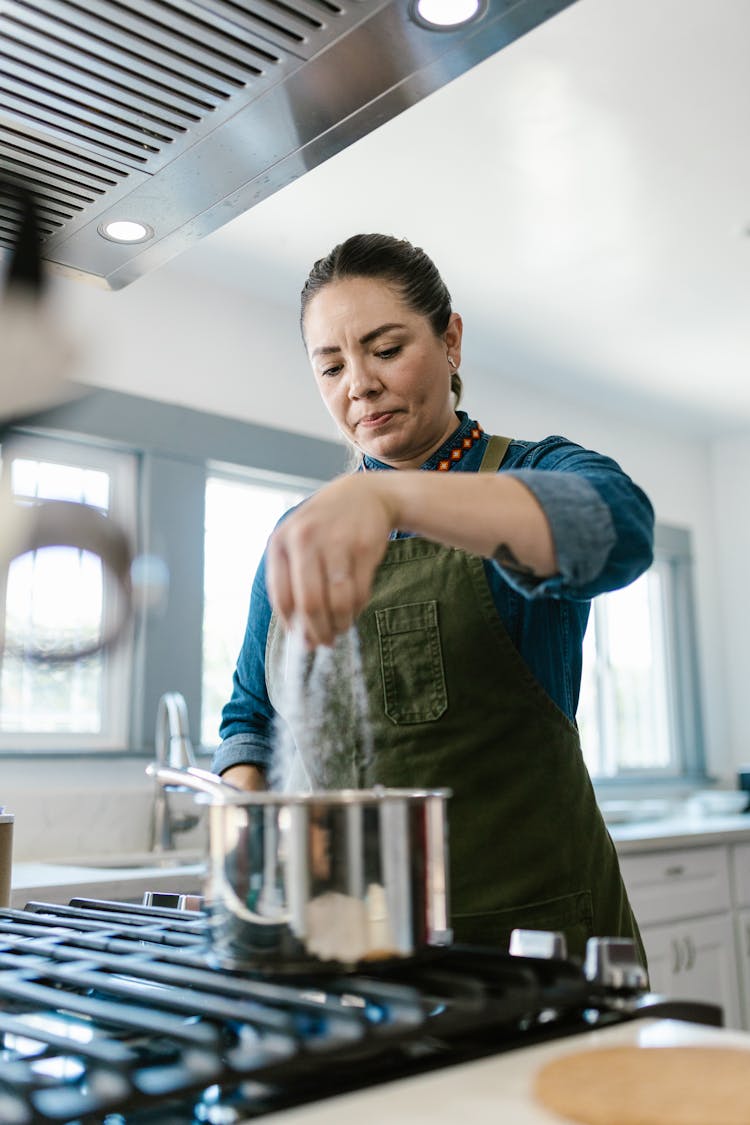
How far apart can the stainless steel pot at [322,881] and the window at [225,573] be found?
2.28 m

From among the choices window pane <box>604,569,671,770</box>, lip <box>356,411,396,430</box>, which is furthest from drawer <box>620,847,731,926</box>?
lip <box>356,411,396,430</box>

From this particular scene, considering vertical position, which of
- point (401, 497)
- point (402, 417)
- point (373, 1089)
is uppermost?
point (402, 417)

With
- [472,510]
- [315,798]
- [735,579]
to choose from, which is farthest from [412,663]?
[735,579]

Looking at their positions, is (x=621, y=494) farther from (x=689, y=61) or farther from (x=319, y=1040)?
(x=689, y=61)

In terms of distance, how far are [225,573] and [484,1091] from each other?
258 centimetres

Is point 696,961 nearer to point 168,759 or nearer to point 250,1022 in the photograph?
point 168,759

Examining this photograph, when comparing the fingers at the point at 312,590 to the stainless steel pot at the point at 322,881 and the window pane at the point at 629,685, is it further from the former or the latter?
the window pane at the point at 629,685

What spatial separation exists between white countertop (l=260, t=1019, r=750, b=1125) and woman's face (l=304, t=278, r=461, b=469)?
2.54ft

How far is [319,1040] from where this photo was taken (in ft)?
1.64

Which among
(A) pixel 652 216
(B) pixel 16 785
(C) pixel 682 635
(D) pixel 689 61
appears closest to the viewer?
(D) pixel 689 61

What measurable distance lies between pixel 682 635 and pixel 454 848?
3.81 metres

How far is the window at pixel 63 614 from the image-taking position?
2518mm

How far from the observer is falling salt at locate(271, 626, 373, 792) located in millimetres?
1123

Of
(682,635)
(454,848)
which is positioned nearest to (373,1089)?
(454,848)
